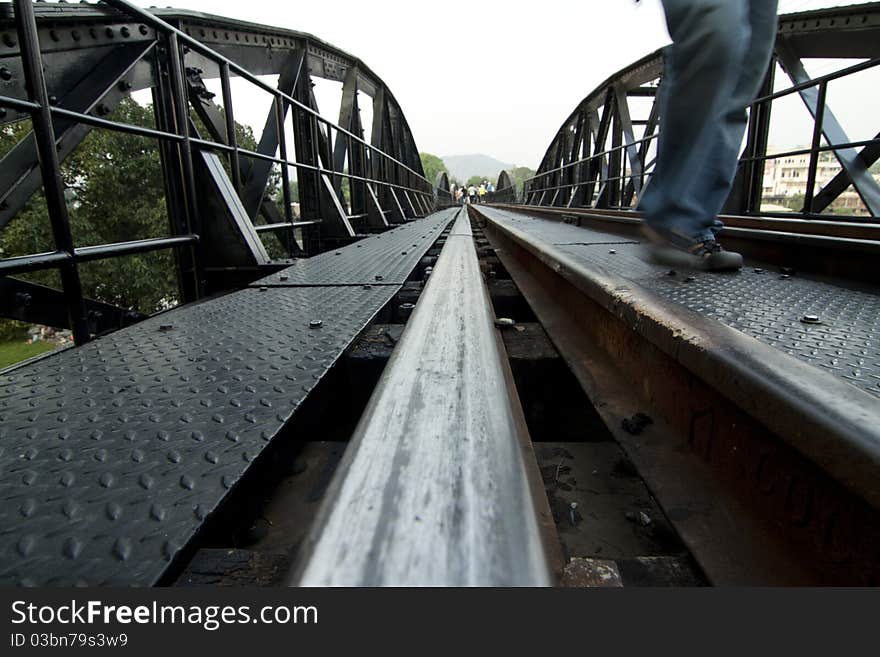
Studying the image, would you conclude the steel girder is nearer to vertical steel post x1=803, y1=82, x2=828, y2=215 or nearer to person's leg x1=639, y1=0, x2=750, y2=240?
vertical steel post x1=803, y1=82, x2=828, y2=215

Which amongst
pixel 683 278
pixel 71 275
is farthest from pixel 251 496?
pixel 683 278

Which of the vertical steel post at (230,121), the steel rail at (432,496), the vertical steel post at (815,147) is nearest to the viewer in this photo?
the steel rail at (432,496)

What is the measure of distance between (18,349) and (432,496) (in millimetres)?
37351

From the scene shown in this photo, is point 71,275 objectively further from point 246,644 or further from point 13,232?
point 13,232

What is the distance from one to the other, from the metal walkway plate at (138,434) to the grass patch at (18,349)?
110 feet

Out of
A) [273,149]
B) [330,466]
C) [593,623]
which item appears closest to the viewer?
[593,623]

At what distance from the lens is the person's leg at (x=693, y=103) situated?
188 cm

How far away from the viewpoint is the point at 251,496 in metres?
0.88

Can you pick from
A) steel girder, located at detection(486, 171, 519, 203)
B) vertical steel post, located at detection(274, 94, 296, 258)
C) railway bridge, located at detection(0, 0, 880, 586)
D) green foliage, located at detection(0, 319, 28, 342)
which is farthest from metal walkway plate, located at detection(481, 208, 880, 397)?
green foliage, located at detection(0, 319, 28, 342)

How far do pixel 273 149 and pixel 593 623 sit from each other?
5067mm

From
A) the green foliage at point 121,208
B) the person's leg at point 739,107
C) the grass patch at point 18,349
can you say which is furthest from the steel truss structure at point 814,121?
the grass patch at point 18,349

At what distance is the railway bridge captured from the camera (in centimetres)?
60

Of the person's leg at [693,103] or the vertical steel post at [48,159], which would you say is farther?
the person's leg at [693,103]

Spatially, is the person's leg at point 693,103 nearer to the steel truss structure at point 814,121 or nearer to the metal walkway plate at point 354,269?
the metal walkway plate at point 354,269
